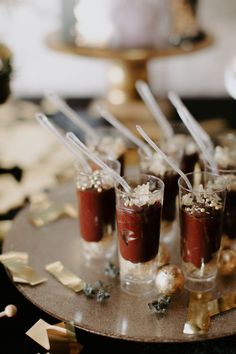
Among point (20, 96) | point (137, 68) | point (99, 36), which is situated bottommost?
point (20, 96)

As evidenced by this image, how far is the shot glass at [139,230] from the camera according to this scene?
112 cm

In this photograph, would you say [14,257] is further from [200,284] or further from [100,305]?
[200,284]

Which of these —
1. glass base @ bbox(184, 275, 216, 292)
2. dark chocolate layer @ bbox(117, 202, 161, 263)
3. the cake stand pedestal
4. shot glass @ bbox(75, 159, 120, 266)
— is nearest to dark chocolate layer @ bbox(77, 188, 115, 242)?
shot glass @ bbox(75, 159, 120, 266)

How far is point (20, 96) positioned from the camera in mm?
2988

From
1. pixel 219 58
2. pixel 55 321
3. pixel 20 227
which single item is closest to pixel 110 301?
pixel 55 321

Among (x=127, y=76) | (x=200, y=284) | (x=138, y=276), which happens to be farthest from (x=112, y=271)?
(x=127, y=76)

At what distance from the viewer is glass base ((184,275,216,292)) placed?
1196 millimetres

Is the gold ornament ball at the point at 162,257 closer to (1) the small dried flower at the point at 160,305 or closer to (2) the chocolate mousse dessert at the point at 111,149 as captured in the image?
(1) the small dried flower at the point at 160,305

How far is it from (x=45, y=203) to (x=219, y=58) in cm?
161

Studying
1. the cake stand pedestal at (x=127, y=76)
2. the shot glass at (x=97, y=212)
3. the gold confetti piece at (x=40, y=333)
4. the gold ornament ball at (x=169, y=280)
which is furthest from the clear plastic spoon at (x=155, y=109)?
the cake stand pedestal at (x=127, y=76)

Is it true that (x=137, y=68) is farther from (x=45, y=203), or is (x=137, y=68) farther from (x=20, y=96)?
(x=45, y=203)

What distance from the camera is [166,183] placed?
1.31 metres

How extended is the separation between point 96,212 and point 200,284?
0.26 meters

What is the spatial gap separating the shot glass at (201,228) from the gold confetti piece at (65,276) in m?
0.22
